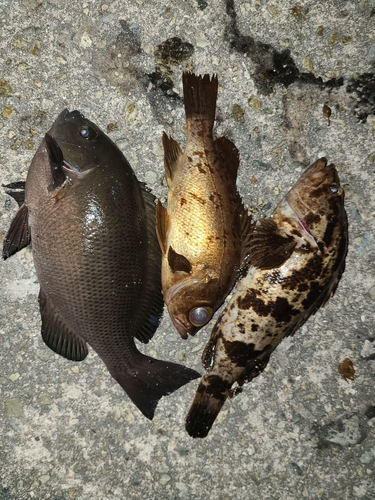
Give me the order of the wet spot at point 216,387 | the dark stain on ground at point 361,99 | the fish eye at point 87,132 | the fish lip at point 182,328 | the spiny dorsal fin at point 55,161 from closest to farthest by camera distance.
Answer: the spiny dorsal fin at point 55,161 → the fish eye at point 87,132 → the fish lip at point 182,328 → the wet spot at point 216,387 → the dark stain on ground at point 361,99

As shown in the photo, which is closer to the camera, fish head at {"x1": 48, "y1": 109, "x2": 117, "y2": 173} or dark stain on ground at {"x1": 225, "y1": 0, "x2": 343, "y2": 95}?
fish head at {"x1": 48, "y1": 109, "x2": 117, "y2": 173}

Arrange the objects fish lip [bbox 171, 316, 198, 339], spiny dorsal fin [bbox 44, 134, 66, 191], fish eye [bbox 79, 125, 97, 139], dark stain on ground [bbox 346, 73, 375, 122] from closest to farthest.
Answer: spiny dorsal fin [bbox 44, 134, 66, 191] → fish eye [bbox 79, 125, 97, 139] → fish lip [bbox 171, 316, 198, 339] → dark stain on ground [bbox 346, 73, 375, 122]

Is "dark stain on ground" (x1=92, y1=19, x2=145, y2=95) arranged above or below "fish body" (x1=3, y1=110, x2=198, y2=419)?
above

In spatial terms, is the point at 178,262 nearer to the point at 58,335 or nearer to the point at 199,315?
the point at 199,315

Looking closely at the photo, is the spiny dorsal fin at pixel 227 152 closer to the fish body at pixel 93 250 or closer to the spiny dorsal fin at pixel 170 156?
the spiny dorsal fin at pixel 170 156

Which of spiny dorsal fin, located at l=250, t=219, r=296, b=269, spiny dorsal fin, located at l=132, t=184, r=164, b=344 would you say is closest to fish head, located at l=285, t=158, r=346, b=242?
spiny dorsal fin, located at l=250, t=219, r=296, b=269

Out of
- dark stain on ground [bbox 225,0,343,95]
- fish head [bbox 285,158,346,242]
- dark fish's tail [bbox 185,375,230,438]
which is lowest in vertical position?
dark fish's tail [bbox 185,375,230,438]

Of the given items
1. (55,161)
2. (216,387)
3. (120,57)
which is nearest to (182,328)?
(216,387)

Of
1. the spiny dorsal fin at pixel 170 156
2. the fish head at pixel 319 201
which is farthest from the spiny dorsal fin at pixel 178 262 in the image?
the fish head at pixel 319 201

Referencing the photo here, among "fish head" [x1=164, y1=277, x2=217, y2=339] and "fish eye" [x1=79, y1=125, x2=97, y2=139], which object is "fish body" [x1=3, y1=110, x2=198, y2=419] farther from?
"fish head" [x1=164, y1=277, x2=217, y2=339]
